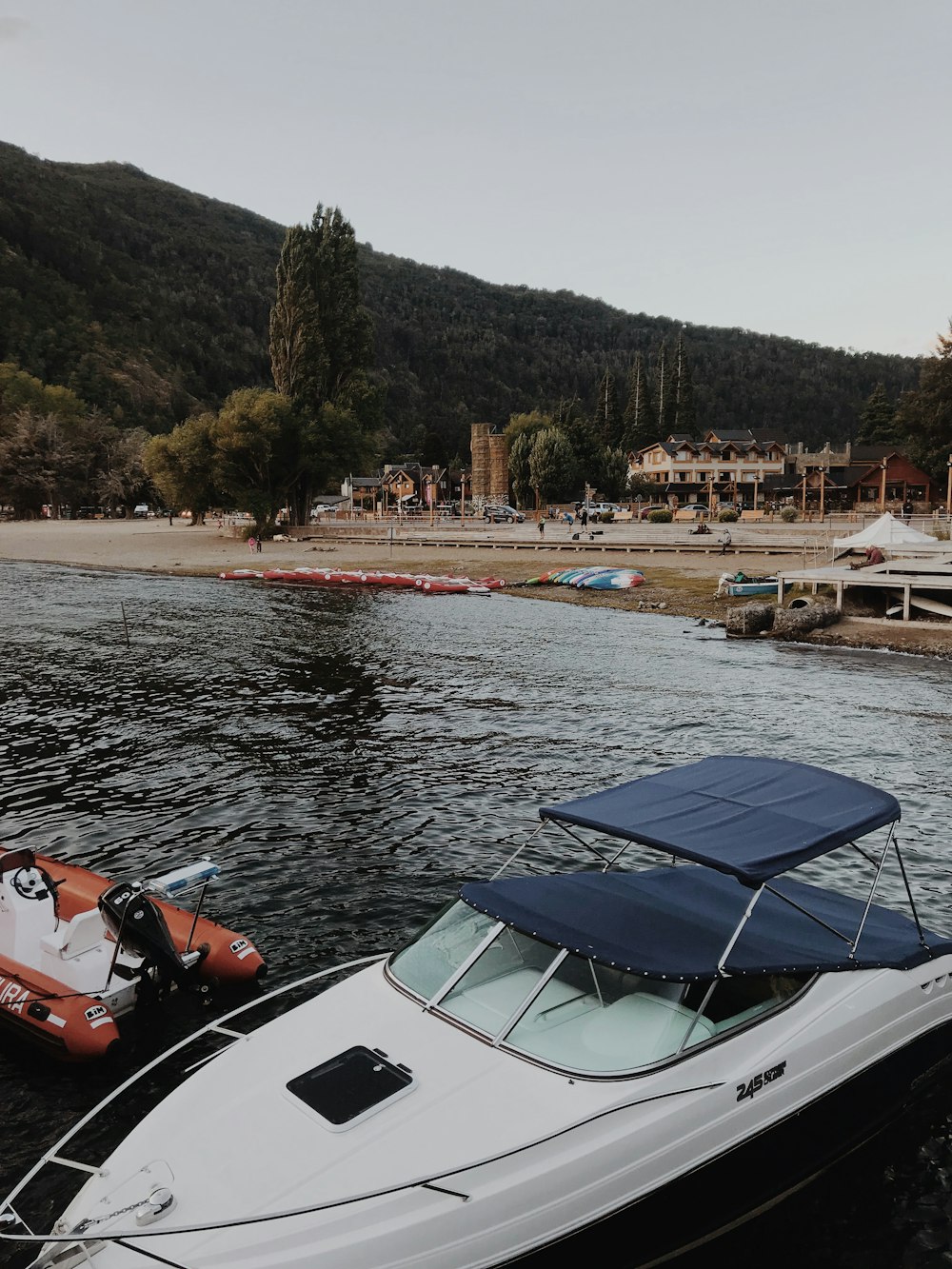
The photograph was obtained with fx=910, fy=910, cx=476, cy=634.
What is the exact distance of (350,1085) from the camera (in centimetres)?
660

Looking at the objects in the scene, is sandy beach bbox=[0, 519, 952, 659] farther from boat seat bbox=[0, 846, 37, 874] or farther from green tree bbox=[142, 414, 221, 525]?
boat seat bbox=[0, 846, 37, 874]

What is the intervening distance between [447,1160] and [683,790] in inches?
184

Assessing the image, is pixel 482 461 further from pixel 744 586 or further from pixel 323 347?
pixel 744 586

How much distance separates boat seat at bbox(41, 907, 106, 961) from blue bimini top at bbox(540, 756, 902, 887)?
18.4ft

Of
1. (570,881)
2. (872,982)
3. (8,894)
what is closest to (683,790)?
(570,881)

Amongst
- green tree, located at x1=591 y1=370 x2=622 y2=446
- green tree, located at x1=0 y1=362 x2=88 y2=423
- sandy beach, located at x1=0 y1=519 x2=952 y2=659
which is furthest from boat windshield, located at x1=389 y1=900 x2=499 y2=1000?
green tree, located at x1=591 y1=370 x2=622 y2=446

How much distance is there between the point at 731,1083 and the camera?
6.66m

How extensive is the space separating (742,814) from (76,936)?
24.7ft

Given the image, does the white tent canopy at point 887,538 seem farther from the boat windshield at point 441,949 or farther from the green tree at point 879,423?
the green tree at point 879,423

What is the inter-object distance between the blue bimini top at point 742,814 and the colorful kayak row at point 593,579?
43.4 metres

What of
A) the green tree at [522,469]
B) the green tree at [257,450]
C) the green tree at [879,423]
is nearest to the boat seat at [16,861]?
the green tree at [257,450]

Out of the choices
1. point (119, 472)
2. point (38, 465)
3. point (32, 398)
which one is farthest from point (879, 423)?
point (32, 398)

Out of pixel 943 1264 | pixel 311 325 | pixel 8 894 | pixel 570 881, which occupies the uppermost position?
pixel 311 325

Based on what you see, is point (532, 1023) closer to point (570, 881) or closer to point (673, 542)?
point (570, 881)
